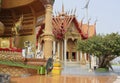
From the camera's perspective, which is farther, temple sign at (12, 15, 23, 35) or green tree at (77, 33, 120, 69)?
green tree at (77, 33, 120, 69)

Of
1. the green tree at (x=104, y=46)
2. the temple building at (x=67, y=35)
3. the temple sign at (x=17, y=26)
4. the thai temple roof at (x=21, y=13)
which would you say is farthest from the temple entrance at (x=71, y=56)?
the temple sign at (x=17, y=26)

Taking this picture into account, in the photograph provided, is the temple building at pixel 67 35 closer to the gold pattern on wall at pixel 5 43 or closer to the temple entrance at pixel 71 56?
the temple entrance at pixel 71 56

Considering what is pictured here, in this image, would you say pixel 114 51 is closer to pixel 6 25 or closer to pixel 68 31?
pixel 6 25

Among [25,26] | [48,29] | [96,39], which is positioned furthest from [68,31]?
[48,29]

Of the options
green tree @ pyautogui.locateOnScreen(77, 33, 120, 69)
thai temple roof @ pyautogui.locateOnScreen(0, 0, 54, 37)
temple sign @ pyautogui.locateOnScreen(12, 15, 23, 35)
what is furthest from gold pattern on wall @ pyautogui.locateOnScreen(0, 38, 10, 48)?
green tree @ pyautogui.locateOnScreen(77, 33, 120, 69)

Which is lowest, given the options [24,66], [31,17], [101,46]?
[24,66]

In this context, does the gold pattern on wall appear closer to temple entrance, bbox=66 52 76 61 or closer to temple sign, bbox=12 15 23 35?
temple sign, bbox=12 15 23 35

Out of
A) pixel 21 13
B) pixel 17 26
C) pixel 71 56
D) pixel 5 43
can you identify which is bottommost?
pixel 71 56

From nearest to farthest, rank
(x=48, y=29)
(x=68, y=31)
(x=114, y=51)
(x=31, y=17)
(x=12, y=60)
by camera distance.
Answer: (x=12, y=60), (x=48, y=29), (x=31, y=17), (x=114, y=51), (x=68, y=31)

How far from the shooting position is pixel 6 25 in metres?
14.1

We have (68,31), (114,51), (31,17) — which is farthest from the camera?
(68,31)

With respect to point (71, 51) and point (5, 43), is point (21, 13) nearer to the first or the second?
point (5, 43)

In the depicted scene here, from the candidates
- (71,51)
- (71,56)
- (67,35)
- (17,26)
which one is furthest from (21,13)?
(71,56)

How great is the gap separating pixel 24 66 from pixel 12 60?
1.76ft
